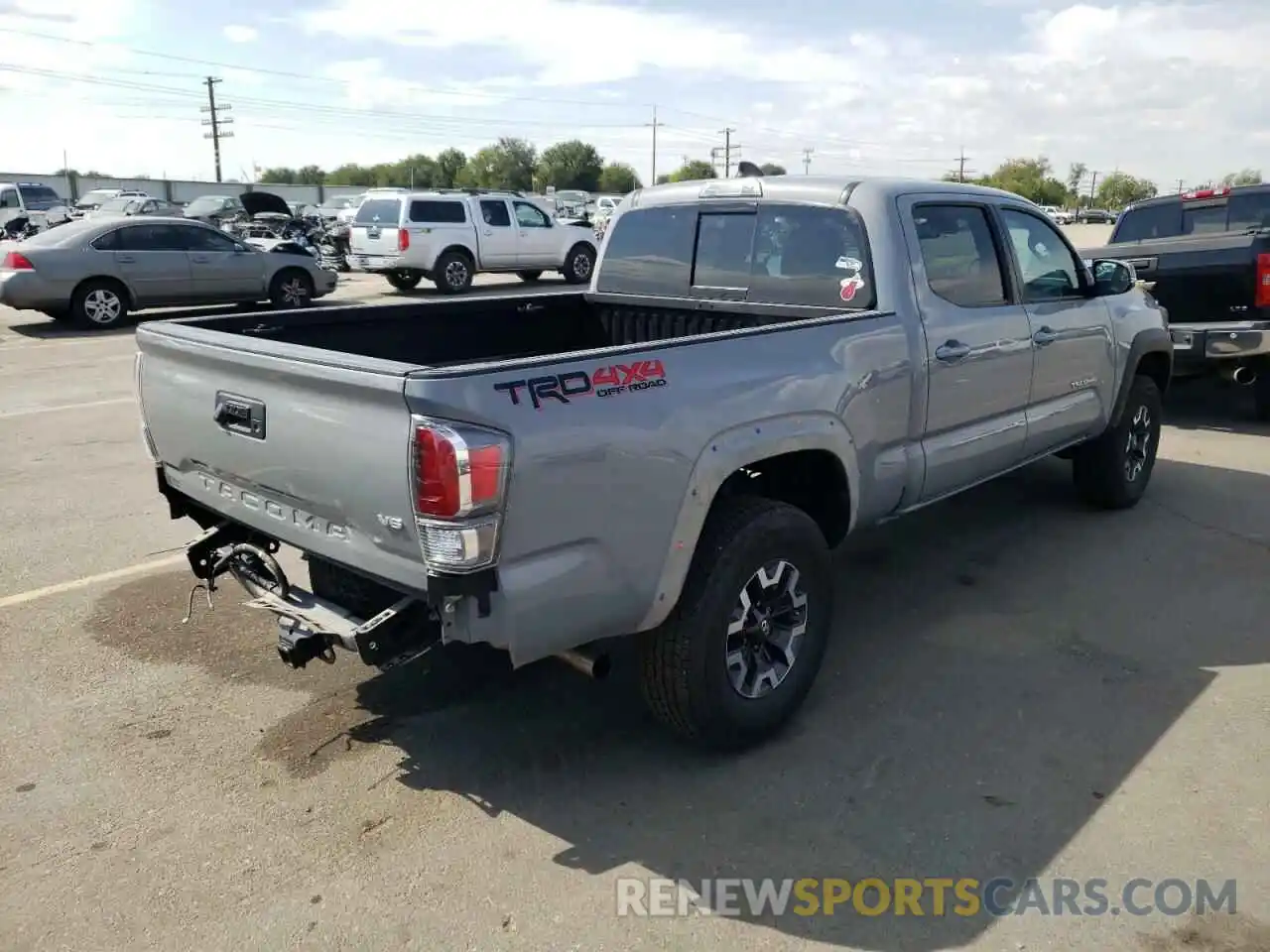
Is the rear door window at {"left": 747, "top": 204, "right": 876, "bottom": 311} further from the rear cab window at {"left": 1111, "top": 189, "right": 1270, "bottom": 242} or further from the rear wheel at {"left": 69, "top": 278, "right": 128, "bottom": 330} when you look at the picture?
the rear wheel at {"left": 69, "top": 278, "right": 128, "bottom": 330}

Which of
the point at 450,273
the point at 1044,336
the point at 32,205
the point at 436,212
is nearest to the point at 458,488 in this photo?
the point at 1044,336

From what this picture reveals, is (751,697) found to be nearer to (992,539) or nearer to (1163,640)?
(1163,640)

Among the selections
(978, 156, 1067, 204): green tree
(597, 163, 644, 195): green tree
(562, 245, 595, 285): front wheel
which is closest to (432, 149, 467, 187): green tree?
(597, 163, 644, 195): green tree

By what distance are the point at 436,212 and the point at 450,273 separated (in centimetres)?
117

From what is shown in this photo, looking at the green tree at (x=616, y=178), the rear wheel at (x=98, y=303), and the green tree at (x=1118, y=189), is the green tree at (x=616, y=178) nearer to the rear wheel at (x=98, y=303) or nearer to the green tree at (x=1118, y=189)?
the green tree at (x=1118, y=189)

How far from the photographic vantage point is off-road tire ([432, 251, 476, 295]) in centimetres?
1995

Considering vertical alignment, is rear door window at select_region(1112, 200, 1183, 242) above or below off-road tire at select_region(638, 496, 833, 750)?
above

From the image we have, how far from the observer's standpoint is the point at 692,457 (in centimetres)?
321

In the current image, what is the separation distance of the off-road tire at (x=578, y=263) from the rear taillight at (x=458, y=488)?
66.9ft

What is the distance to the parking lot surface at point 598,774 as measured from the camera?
2789 mm

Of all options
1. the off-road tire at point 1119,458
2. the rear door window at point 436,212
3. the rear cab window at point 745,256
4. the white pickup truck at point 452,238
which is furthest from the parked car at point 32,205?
the off-road tire at point 1119,458

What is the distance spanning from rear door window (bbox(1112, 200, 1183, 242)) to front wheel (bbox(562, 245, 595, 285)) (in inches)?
528

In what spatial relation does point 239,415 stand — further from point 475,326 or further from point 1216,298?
point 1216,298

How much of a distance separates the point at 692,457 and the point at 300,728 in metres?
1.79
